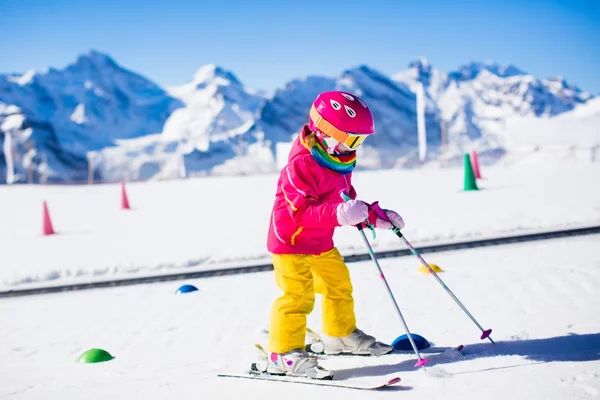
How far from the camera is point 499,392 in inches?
109

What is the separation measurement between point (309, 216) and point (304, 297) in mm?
531

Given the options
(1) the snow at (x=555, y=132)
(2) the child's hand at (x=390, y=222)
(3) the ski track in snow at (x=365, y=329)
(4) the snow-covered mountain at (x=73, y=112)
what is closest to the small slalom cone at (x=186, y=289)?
(3) the ski track in snow at (x=365, y=329)

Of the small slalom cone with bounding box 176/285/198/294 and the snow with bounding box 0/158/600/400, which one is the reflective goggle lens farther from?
the small slalom cone with bounding box 176/285/198/294

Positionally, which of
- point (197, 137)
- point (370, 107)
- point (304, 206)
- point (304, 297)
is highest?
point (370, 107)

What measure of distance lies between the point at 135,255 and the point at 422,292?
196 inches

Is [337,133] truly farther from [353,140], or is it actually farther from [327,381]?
[327,381]

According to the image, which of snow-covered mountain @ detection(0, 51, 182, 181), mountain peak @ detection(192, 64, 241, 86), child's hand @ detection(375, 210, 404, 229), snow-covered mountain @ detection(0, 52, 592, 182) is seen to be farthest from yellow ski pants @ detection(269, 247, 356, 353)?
mountain peak @ detection(192, 64, 241, 86)

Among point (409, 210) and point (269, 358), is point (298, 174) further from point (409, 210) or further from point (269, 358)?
point (409, 210)

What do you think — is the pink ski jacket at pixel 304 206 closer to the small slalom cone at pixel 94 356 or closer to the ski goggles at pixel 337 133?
the ski goggles at pixel 337 133

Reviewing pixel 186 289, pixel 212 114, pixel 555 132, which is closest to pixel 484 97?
pixel 212 114

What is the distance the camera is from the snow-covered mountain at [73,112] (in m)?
77.6

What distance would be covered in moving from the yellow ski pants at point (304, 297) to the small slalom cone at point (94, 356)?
140 cm

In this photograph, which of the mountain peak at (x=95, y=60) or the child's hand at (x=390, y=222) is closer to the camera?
the child's hand at (x=390, y=222)

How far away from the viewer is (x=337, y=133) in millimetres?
3365
